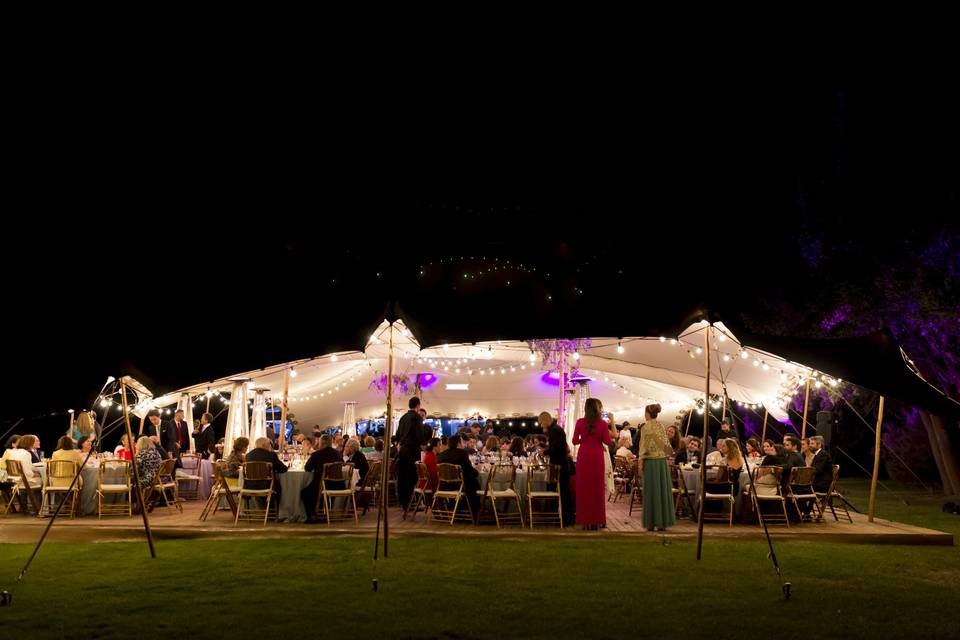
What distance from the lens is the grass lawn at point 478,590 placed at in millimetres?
5250

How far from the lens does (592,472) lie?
9773 millimetres

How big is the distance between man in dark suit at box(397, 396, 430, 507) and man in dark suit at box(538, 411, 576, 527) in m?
2.17

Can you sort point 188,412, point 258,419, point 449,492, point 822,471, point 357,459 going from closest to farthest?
1. point 449,492
2. point 822,471
3. point 357,459
4. point 258,419
5. point 188,412

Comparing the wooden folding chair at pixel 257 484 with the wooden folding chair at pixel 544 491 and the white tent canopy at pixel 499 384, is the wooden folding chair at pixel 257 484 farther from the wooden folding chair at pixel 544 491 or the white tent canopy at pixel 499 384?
the white tent canopy at pixel 499 384

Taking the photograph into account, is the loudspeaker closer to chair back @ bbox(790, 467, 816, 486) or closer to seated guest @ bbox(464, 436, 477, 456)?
chair back @ bbox(790, 467, 816, 486)

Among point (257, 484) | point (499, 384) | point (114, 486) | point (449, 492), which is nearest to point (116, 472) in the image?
point (114, 486)

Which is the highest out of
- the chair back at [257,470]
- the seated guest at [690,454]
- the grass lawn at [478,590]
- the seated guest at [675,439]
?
the seated guest at [675,439]

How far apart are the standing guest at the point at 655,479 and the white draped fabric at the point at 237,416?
8088mm

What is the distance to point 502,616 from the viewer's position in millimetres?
5562

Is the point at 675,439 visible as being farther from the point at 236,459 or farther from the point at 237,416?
the point at 237,416

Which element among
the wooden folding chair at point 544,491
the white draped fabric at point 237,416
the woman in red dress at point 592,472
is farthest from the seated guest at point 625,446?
the white draped fabric at point 237,416

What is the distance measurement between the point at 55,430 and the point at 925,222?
1202 inches

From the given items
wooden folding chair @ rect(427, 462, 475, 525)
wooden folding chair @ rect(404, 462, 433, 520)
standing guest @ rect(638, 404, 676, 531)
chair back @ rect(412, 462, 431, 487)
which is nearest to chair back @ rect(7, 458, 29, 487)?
wooden folding chair @ rect(404, 462, 433, 520)

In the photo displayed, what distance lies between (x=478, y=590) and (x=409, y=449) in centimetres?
525
